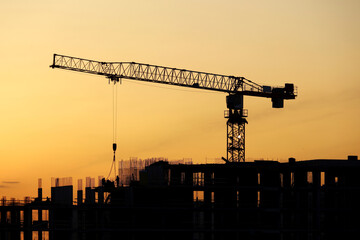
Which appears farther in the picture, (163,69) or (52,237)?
(163,69)

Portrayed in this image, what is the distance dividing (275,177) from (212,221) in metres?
11.2

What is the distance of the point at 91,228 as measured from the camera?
4429 inches

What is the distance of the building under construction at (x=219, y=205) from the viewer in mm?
112000

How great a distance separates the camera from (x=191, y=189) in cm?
11406

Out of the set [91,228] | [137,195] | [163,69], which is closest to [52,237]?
[91,228]

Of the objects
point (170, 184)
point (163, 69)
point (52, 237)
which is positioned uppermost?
point (163, 69)

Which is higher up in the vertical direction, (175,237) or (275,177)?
(275,177)

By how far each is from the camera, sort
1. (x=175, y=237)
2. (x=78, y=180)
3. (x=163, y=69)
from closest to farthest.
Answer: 1. (x=175, y=237)
2. (x=78, y=180)
3. (x=163, y=69)

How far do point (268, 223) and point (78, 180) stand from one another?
2934 cm

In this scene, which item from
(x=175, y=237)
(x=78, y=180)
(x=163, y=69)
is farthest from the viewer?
(x=163, y=69)

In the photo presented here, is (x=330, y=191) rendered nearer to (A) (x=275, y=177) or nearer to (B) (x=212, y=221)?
(A) (x=275, y=177)

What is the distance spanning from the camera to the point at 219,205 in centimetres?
11431

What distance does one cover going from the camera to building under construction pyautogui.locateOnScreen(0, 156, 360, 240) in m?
112

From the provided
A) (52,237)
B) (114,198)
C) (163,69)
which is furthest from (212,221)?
(163,69)
